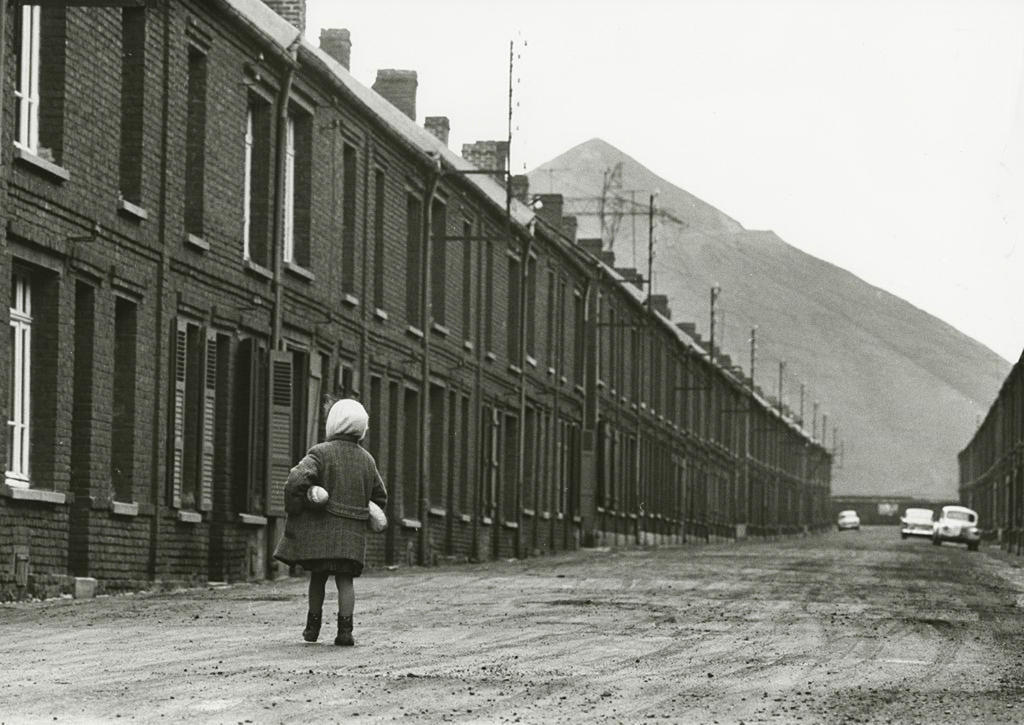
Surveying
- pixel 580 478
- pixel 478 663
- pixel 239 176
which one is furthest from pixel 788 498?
pixel 478 663

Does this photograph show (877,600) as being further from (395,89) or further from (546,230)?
(546,230)

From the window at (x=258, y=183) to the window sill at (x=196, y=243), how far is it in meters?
2.78

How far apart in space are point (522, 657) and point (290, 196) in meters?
16.7

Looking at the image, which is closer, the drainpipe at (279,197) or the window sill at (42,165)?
the window sill at (42,165)

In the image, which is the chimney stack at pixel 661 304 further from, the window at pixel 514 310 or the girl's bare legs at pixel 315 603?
the girl's bare legs at pixel 315 603

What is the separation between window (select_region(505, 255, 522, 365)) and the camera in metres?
44.6

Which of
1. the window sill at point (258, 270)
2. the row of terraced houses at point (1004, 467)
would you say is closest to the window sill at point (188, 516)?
the window sill at point (258, 270)

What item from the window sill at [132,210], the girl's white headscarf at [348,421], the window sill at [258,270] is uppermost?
the window sill at [132,210]

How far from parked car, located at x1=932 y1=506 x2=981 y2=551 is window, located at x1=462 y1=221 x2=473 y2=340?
32.9 m

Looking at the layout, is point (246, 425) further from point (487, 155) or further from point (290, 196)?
point (487, 155)

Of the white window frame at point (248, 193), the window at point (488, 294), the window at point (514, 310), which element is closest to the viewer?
the white window frame at point (248, 193)

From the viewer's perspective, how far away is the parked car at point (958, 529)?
224 ft

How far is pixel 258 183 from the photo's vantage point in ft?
90.0

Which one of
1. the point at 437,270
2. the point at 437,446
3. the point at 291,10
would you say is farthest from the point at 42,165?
the point at 437,446
